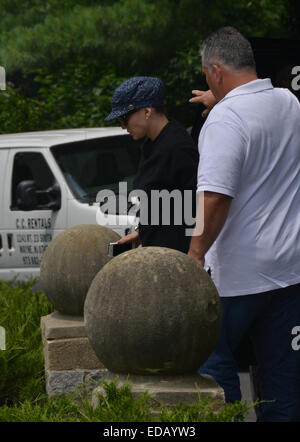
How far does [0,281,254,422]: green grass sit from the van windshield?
10.1ft

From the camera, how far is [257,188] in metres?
4.69

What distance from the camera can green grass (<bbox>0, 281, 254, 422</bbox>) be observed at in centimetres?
426

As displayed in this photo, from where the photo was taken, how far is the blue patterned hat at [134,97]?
205 inches

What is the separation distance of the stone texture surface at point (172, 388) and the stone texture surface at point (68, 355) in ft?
4.64

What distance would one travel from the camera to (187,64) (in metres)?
16.9

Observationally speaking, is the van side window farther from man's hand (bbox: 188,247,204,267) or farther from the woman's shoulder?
man's hand (bbox: 188,247,204,267)

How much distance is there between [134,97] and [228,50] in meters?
0.62

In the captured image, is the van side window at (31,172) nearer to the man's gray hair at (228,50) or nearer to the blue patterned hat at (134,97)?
the blue patterned hat at (134,97)

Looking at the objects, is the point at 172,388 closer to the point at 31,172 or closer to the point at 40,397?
the point at 40,397

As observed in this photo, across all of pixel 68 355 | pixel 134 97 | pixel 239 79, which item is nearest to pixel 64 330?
Result: pixel 68 355

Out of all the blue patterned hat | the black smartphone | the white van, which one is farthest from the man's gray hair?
the white van
